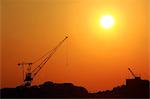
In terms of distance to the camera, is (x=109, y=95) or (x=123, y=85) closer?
(x=123, y=85)

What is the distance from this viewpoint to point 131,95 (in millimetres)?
162000

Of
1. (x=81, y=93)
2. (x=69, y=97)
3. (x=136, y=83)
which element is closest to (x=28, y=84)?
→ (x=69, y=97)

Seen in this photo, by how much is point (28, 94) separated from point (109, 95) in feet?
183

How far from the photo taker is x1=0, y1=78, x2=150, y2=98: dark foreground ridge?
157750 millimetres

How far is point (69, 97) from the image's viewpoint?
183 meters

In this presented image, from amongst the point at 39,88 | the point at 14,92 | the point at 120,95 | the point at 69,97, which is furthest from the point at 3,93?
the point at 120,95

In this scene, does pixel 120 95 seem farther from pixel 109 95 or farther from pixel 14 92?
pixel 14 92

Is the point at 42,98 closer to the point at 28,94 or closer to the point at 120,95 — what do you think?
the point at 28,94

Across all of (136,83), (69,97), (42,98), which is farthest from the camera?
(69,97)

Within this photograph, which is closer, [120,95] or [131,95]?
[131,95]

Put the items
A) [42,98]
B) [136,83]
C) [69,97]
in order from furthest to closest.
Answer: [69,97], [42,98], [136,83]

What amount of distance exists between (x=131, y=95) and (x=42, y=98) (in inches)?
1945

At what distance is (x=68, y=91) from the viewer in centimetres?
18675

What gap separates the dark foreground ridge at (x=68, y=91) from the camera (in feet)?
518
